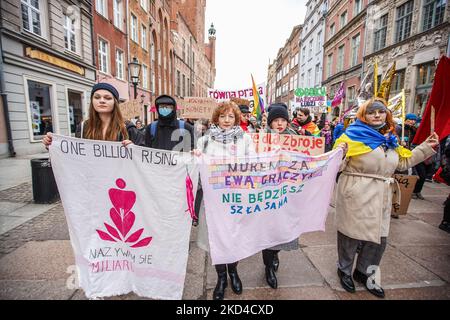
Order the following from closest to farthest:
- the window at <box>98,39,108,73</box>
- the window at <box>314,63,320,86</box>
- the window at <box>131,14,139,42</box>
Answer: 1. the window at <box>98,39,108,73</box>
2. the window at <box>131,14,139,42</box>
3. the window at <box>314,63,320,86</box>

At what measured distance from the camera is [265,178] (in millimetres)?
2184

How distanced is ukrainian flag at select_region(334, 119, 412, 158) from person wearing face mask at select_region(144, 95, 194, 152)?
1.83 meters

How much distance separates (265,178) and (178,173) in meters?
0.80

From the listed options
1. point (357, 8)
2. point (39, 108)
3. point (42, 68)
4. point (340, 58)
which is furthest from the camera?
point (340, 58)

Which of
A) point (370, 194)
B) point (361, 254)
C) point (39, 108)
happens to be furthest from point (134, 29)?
point (361, 254)

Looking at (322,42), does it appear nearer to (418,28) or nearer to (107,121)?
(418,28)

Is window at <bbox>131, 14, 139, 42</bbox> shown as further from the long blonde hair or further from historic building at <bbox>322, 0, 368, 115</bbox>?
the long blonde hair

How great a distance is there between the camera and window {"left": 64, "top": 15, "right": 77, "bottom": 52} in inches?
465

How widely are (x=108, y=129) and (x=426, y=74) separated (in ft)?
51.7

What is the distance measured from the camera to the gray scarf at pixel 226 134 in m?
2.29

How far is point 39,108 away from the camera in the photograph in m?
10.3

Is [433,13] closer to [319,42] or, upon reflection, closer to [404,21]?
[404,21]

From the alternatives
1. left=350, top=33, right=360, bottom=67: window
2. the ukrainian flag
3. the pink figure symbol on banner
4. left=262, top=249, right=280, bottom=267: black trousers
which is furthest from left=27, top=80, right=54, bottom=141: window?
left=350, top=33, right=360, bottom=67: window

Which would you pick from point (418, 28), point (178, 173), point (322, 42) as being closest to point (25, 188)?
point (178, 173)
